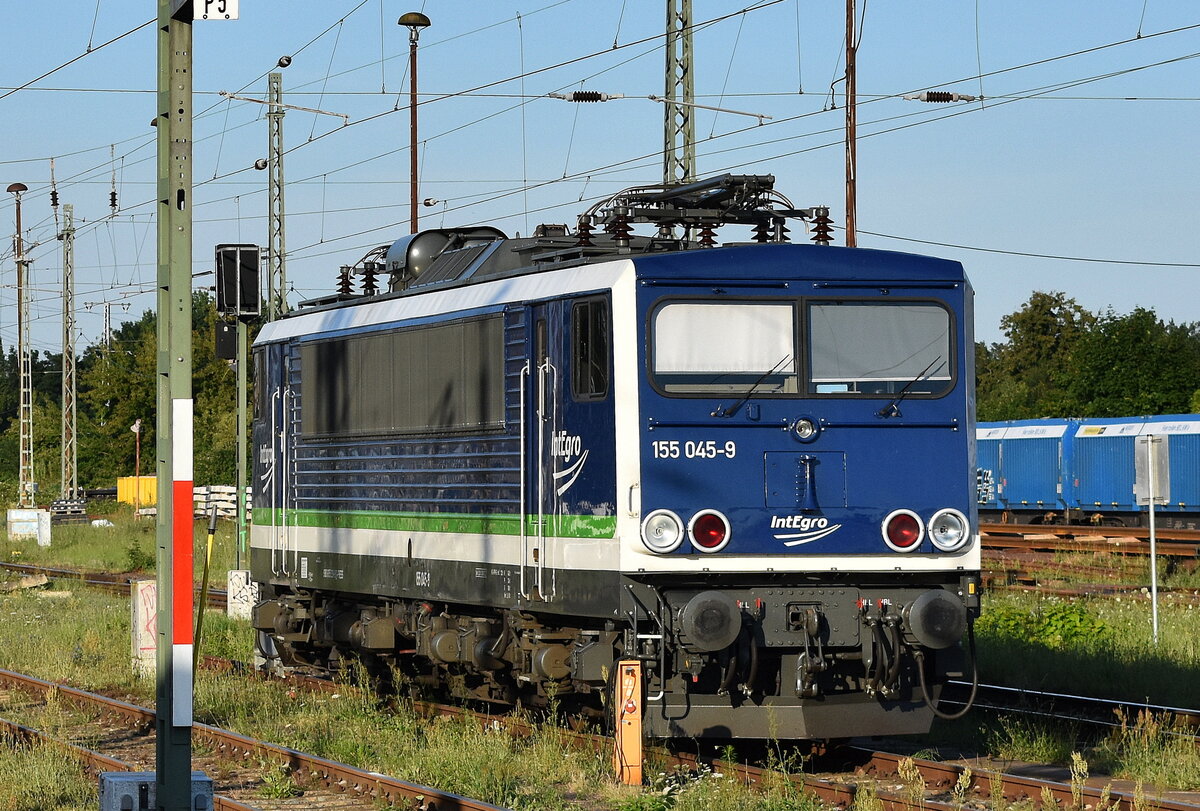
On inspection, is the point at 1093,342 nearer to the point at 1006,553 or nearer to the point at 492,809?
the point at 1006,553

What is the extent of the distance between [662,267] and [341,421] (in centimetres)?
457

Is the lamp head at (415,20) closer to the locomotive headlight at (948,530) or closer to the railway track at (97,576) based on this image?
the railway track at (97,576)

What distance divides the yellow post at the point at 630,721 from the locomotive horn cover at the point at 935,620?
1719mm

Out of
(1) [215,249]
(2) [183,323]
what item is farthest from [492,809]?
(1) [215,249]

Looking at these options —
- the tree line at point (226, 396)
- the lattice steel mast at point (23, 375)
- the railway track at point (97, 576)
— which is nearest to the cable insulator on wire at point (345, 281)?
the railway track at point (97, 576)

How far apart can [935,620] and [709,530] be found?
1.50 meters

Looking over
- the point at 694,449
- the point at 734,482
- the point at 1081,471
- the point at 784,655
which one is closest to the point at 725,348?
the point at 694,449

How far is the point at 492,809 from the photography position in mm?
9320

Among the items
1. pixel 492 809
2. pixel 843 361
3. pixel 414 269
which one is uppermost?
pixel 414 269

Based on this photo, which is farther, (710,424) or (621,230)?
(621,230)

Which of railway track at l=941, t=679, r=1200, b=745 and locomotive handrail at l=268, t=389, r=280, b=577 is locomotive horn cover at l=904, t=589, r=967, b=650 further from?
locomotive handrail at l=268, t=389, r=280, b=577

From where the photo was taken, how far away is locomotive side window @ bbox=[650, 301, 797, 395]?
10586 millimetres

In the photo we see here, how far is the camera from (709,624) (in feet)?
33.5

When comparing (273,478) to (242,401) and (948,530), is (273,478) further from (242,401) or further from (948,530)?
(948,530)
